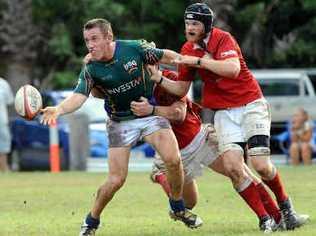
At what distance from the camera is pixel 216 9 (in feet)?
88.2

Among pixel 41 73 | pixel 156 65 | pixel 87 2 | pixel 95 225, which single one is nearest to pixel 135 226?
pixel 95 225

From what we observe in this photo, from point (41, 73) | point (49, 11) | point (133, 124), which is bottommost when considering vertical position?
point (41, 73)

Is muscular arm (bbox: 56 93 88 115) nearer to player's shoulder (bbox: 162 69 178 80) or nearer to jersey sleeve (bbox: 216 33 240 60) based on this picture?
player's shoulder (bbox: 162 69 178 80)

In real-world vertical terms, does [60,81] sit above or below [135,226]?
below

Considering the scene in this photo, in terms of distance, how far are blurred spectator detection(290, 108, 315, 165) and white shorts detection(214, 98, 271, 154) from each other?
12539 millimetres

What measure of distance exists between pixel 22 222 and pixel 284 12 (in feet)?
66.4

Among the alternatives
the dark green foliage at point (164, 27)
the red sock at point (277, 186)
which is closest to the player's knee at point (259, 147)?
the red sock at point (277, 186)

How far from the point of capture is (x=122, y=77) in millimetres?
9828

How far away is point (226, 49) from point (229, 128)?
0.74 meters

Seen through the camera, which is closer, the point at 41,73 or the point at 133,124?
the point at 133,124

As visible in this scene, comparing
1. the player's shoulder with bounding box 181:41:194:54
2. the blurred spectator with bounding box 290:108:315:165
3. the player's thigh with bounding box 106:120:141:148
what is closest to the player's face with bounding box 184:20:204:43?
the player's shoulder with bounding box 181:41:194:54

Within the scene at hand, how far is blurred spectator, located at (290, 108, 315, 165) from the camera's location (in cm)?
2245

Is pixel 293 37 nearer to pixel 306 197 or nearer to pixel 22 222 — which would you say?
pixel 306 197

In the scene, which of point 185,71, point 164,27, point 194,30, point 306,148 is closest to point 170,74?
point 185,71
